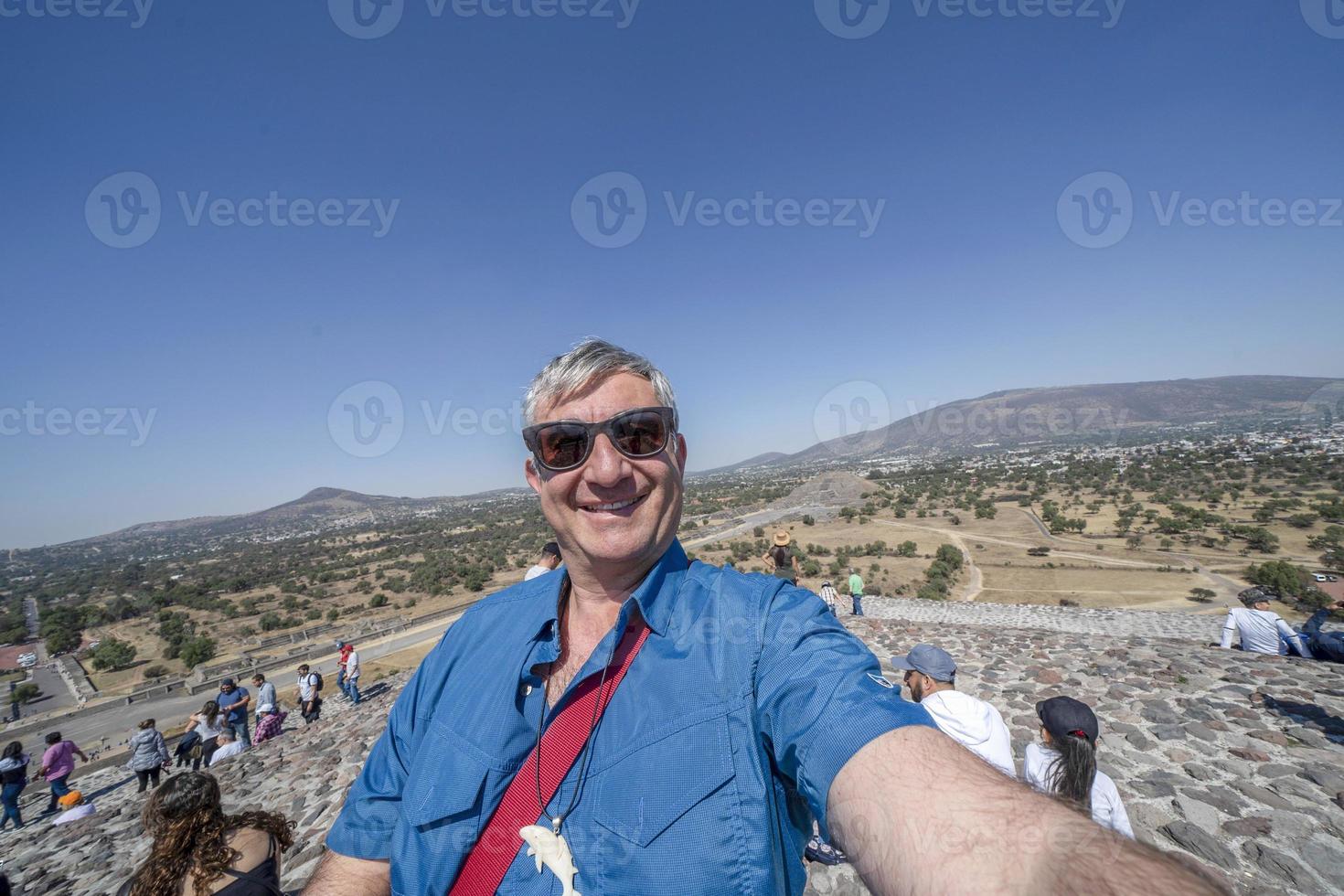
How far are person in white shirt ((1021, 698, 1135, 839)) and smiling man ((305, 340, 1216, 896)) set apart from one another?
7.77 ft

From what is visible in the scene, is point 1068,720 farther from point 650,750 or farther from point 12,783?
point 12,783

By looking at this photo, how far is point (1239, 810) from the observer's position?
4137 millimetres

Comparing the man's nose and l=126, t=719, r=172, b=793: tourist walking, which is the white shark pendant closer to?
the man's nose

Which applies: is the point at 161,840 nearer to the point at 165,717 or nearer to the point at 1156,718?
the point at 1156,718

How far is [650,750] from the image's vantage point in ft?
4.13

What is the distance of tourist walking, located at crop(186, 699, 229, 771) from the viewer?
8383mm

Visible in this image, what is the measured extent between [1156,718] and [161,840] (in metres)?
8.96

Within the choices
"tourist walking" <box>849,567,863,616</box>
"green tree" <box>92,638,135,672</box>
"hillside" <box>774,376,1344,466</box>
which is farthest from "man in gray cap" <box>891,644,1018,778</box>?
"hillside" <box>774,376,1344,466</box>

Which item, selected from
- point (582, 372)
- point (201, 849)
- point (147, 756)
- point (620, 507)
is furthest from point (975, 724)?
point (147, 756)

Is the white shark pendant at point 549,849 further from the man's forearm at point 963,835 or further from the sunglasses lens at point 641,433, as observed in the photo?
the sunglasses lens at point 641,433

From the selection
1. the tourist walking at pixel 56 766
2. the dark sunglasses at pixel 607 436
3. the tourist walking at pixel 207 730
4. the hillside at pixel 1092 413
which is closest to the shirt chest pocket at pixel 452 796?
the dark sunglasses at pixel 607 436

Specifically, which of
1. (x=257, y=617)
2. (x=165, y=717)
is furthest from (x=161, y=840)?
(x=257, y=617)

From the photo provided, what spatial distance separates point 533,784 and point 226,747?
1051cm

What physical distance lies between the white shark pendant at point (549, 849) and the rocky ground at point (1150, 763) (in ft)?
12.5
